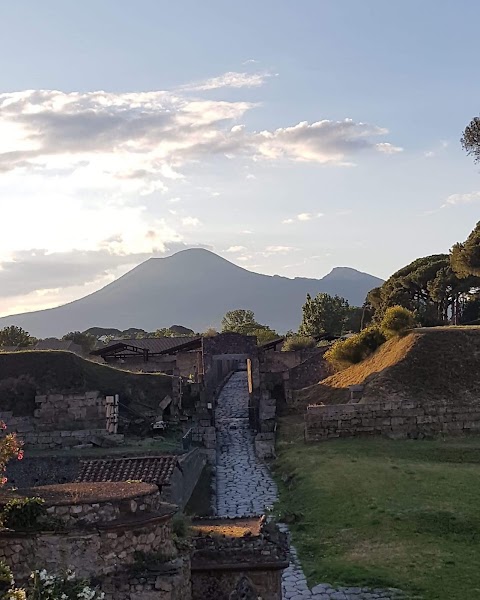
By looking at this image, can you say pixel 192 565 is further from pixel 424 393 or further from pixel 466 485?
pixel 424 393

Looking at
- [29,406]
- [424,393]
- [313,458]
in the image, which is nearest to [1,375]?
[29,406]

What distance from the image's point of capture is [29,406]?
31.7 m

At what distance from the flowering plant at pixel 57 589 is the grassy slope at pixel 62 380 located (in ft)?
76.2

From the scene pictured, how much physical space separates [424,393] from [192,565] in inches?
782

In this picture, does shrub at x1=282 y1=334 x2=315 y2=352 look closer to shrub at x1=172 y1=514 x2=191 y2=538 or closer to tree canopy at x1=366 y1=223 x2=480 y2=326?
tree canopy at x1=366 y1=223 x2=480 y2=326

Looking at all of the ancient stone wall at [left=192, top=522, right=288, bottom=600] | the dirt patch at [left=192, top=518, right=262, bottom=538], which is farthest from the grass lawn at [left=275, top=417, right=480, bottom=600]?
the ancient stone wall at [left=192, top=522, right=288, bottom=600]

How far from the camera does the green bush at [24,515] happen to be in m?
9.97

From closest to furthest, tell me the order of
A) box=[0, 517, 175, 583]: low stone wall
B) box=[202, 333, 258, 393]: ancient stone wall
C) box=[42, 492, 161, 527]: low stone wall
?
1. box=[0, 517, 175, 583]: low stone wall
2. box=[42, 492, 161, 527]: low stone wall
3. box=[202, 333, 258, 393]: ancient stone wall

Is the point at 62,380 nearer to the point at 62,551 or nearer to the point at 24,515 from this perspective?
the point at 24,515

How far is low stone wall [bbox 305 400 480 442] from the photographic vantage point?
28.6 metres

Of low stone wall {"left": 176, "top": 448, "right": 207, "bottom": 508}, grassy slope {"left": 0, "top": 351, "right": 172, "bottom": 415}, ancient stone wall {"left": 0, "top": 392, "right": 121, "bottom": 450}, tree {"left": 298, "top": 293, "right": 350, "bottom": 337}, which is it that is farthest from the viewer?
tree {"left": 298, "top": 293, "right": 350, "bottom": 337}

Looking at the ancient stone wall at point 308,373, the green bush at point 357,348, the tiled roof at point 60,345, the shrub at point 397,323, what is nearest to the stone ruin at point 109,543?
the shrub at point 397,323

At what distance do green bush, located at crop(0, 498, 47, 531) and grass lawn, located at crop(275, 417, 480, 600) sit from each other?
6.75 metres

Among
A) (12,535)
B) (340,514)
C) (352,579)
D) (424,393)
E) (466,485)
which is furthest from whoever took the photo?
(424,393)
